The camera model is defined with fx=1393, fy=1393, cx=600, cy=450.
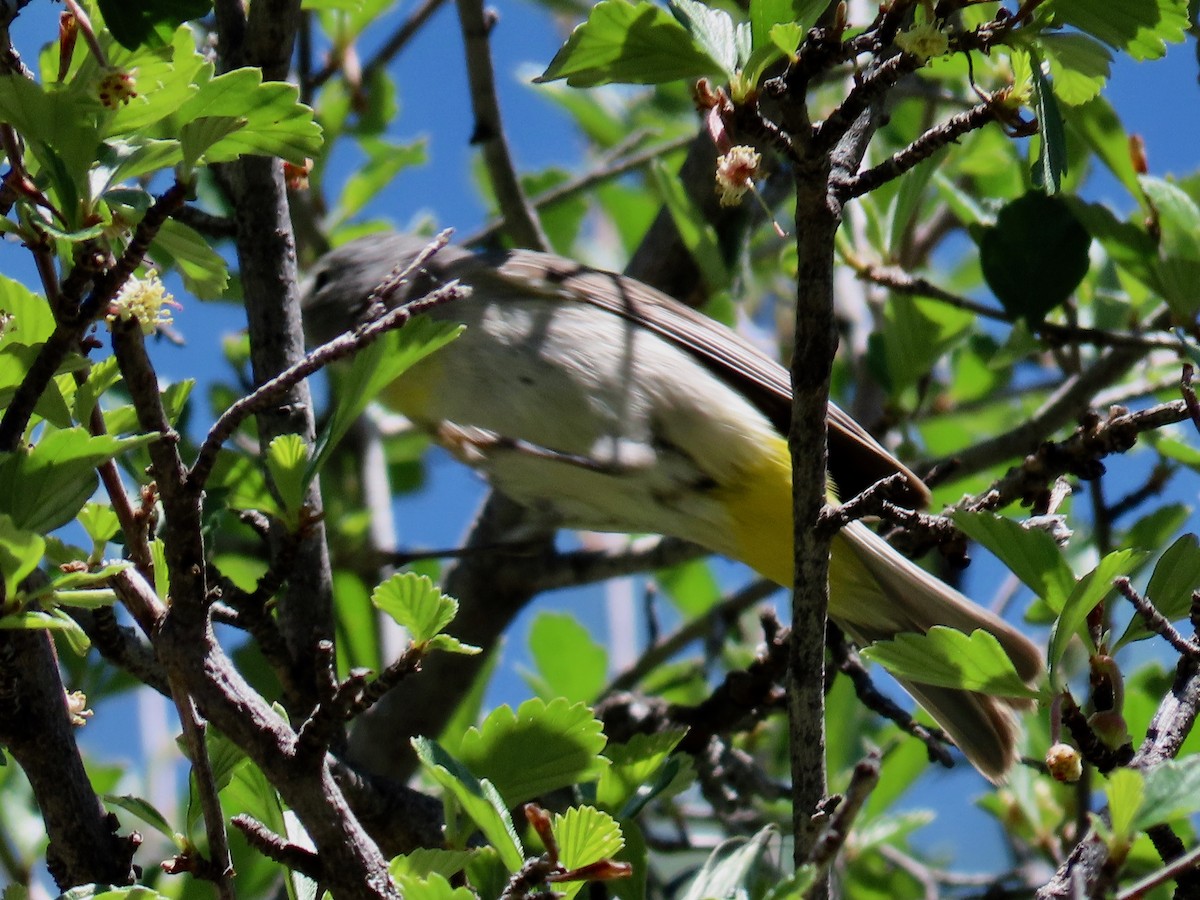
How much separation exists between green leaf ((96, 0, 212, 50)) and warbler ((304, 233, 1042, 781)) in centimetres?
222

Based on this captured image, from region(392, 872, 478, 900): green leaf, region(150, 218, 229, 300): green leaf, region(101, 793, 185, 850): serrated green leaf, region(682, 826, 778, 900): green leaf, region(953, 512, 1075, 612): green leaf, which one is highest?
region(150, 218, 229, 300): green leaf

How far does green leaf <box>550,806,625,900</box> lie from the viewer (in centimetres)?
183

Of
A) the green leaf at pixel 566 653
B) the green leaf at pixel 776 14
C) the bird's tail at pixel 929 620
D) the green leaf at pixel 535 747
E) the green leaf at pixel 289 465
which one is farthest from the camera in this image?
the green leaf at pixel 566 653

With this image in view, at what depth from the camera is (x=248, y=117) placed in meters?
1.81

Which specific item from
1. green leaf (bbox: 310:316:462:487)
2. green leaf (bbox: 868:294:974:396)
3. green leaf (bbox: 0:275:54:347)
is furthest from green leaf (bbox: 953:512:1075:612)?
green leaf (bbox: 868:294:974:396)

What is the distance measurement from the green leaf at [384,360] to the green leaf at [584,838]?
0.64 metres

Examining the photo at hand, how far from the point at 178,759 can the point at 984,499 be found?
3.56 m

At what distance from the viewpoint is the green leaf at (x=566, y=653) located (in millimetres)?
5000

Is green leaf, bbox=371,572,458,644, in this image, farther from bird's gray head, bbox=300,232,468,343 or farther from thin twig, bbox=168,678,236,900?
bird's gray head, bbox=300,232,468,343

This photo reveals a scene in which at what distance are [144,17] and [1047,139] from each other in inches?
46.3

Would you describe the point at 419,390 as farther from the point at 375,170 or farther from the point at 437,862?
the point at 437,862

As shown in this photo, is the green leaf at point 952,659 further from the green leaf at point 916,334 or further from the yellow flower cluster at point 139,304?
the green leaf at point 916,334

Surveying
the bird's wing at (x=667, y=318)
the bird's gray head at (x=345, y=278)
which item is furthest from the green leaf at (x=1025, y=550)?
the bird's gray head at (x=345, y=278)

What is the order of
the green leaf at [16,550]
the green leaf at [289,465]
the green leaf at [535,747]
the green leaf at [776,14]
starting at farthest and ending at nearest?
the green leaf at [289,465] < the green leaf at [535,747] < the green leaf at [776,14] < the green leaf at [16,550]
